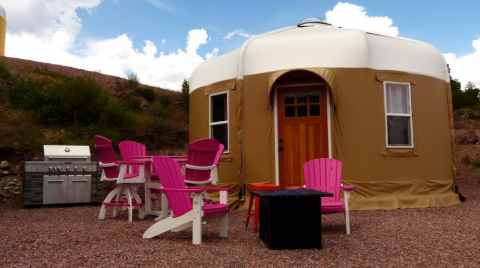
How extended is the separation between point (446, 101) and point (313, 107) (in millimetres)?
2401

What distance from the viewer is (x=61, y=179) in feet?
22.7

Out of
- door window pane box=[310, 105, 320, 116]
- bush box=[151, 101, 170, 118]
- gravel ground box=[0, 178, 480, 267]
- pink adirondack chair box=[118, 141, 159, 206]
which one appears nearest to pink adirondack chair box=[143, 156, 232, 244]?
gravel ground box=[0, 178, 480, 267]

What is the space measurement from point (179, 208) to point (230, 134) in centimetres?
291

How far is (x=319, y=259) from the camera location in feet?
10.0

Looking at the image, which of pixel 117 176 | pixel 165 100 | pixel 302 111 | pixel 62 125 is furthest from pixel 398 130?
pixel 165 100

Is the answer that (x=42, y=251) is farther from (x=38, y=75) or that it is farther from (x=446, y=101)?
(x=38, y=75)

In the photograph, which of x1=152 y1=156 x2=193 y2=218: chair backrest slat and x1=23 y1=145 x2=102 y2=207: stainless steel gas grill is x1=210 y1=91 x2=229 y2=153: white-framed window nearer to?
x1=23 y1=145 x2=102 y2=207: stainless steel gas grill

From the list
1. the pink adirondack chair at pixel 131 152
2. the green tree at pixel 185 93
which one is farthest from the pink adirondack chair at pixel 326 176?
the green tree at pixel 185 93

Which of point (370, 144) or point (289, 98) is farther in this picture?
point (289, 98)

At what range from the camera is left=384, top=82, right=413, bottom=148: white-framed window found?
20.4 ft

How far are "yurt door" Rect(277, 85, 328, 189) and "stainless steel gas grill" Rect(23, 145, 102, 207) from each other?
11.3 ft

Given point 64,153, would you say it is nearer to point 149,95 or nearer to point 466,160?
point 466,160

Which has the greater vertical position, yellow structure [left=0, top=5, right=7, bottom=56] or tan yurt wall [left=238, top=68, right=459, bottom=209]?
yellow structure [left=0, top=5, right=7, bottom=56]

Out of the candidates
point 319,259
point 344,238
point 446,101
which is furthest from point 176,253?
point 446,101
